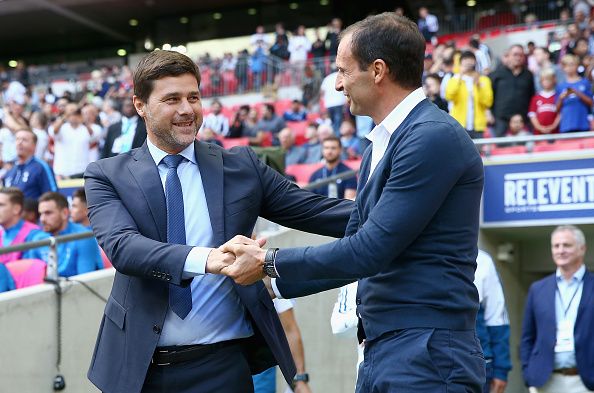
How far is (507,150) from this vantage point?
11.5 metres

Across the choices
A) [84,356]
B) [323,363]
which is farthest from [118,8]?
[84,356]

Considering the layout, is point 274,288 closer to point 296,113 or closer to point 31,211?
point 31,211

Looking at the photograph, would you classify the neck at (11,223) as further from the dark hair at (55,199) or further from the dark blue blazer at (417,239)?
the dark blue blazer at (417,239)

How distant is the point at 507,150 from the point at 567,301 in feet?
11.2

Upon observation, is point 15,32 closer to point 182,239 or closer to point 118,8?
point 118,8

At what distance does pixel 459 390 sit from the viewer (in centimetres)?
322

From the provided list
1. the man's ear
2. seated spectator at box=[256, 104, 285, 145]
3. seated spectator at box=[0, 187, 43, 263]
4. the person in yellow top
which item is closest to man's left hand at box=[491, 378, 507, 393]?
seated spectator at box=[0, 187, 43, 263]

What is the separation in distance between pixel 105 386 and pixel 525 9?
84.5ft

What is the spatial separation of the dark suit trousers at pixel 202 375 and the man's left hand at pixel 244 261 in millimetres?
339

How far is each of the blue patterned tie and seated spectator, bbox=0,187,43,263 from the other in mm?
4524

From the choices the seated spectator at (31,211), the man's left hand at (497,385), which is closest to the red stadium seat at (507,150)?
the man's left hand at (497,385)

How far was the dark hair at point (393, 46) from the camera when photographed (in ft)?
11.1

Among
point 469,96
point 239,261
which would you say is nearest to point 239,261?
point 239,261

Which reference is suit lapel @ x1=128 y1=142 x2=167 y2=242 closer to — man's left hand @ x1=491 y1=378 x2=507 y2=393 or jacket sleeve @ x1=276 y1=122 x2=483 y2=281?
jacket sleeve @ x1=276 y1=122 x2=483 y2=281
